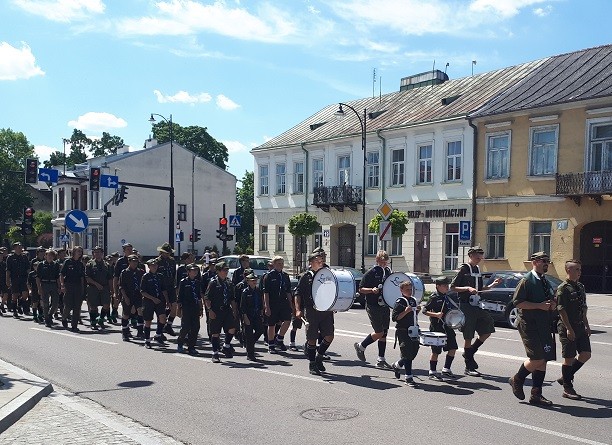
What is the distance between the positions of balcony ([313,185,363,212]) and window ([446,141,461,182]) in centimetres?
559

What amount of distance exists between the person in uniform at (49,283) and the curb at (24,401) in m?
6.35

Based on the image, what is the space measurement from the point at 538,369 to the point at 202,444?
3.87 m

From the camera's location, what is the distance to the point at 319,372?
947 cm

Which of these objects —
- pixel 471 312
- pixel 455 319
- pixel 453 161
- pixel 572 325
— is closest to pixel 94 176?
pixel 453 161

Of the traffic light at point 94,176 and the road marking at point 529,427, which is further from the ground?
the traffic light at point 94,176

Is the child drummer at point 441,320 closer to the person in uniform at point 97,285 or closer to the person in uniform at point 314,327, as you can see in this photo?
the person in uniform at point 314,327

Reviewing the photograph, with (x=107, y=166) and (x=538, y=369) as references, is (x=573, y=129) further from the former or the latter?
(x=107, y=166)

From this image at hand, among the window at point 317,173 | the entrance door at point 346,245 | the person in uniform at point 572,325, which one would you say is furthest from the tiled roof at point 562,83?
the person in uniform at point 572,325

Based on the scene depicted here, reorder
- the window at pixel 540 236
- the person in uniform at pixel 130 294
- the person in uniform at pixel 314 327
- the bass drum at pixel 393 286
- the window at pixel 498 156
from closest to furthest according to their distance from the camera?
the person in uniform at pixel 314 327, the bass drum at pixel 393 286, the person in uniform at pixel 130 294, the window at pixel 540 236, the window at pixel 498 156

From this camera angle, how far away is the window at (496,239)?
28.4 meters

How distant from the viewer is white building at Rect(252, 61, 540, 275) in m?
30.7

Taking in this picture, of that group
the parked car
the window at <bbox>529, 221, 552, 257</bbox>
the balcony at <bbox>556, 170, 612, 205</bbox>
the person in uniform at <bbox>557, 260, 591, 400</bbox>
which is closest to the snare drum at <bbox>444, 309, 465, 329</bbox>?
the person in uniform at <bbox>557, 260, 591, 400</bbox>

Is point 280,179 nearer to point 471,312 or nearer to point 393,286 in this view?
point 393,286

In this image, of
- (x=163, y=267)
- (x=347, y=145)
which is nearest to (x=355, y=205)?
(x=347, y=145)
